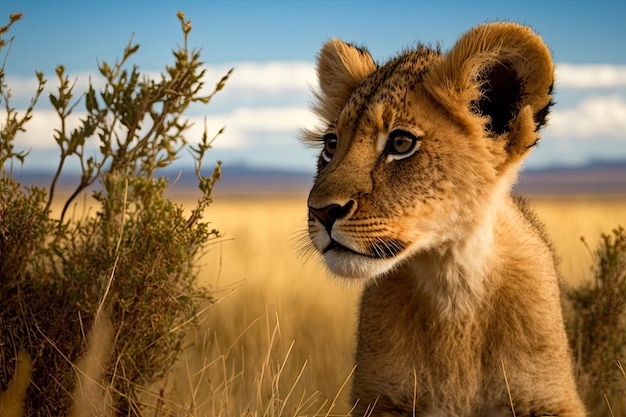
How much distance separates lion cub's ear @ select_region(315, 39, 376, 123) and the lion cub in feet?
1.00

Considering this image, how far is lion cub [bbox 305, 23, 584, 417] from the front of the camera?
400cm

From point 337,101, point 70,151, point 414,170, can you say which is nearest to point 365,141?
point 414,170

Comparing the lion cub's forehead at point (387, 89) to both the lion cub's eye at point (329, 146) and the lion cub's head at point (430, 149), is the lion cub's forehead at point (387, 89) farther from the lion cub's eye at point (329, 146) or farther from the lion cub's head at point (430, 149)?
the lion cub's eye at point (329, 146)

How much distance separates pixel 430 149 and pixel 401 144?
15 centimetres

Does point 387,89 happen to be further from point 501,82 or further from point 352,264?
point 352,264

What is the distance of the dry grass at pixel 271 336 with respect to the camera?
17.8 feet

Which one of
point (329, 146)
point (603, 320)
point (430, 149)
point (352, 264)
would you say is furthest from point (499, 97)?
point (603, 320)

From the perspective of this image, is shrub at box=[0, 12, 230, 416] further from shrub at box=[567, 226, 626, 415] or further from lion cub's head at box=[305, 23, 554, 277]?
shrub at box=[567, 226, 626, 415]

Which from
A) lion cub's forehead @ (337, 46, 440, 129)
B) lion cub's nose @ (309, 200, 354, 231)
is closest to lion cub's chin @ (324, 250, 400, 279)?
lion cub's nose @ (309, 200, 354, 231)

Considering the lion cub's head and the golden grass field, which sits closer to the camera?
the lion cub's head

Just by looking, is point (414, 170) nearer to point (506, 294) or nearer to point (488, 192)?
point (488, 192)

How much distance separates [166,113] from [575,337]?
167 inches

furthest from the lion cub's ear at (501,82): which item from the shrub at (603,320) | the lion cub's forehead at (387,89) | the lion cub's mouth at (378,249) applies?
the shrub at (603,320)

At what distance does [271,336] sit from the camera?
9094 millimetres
